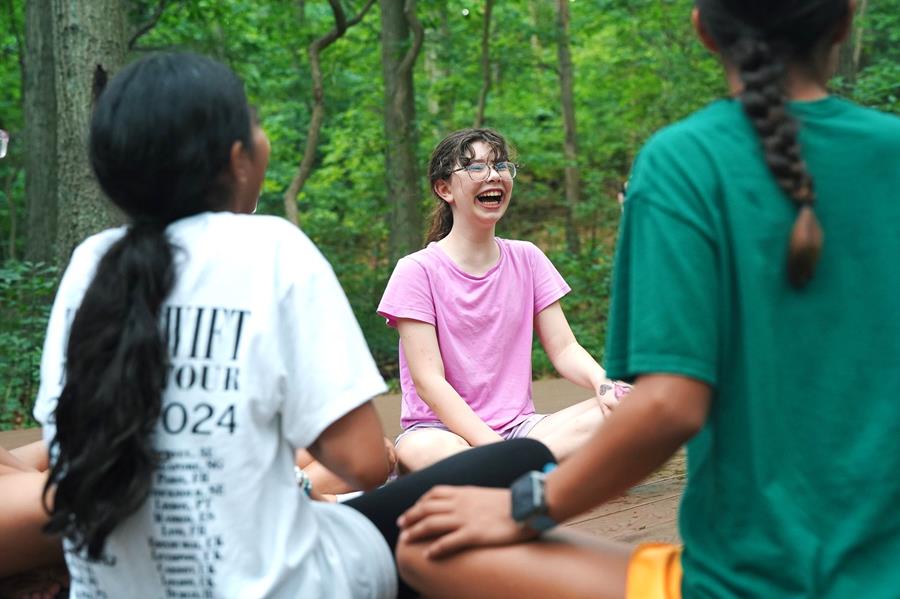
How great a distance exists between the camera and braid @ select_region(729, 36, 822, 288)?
4.52ft

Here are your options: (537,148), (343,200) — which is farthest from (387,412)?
(537,148)

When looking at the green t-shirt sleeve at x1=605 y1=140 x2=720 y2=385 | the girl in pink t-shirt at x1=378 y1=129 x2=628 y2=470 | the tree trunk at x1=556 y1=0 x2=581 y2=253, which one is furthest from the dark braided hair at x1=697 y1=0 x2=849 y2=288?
the tree trunk at x1=556 y1=0 x2=581 y2=253

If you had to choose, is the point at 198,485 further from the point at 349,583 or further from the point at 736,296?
the point at 736,296

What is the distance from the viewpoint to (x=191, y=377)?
65.1 inches

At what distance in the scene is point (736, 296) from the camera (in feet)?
4.73

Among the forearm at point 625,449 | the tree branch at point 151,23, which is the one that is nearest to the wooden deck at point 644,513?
the forearm at point 625,449

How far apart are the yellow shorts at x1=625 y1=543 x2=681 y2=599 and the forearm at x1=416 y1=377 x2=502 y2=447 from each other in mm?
1617

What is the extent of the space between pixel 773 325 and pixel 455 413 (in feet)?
6.36

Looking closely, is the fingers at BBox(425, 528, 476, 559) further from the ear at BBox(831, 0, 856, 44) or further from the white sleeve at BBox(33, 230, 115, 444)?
the ear at BBox(831, 0, 856, 44)

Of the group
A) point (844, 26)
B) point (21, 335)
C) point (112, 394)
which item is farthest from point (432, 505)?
point (21, 335)

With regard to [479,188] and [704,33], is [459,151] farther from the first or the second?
[704,33]

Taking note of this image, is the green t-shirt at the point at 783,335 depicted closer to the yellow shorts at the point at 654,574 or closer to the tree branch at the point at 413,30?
the yellow shorts at the point at 654,574

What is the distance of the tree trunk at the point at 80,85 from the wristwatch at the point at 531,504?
5580 millimetres

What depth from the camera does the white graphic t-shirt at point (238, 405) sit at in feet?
5.41
